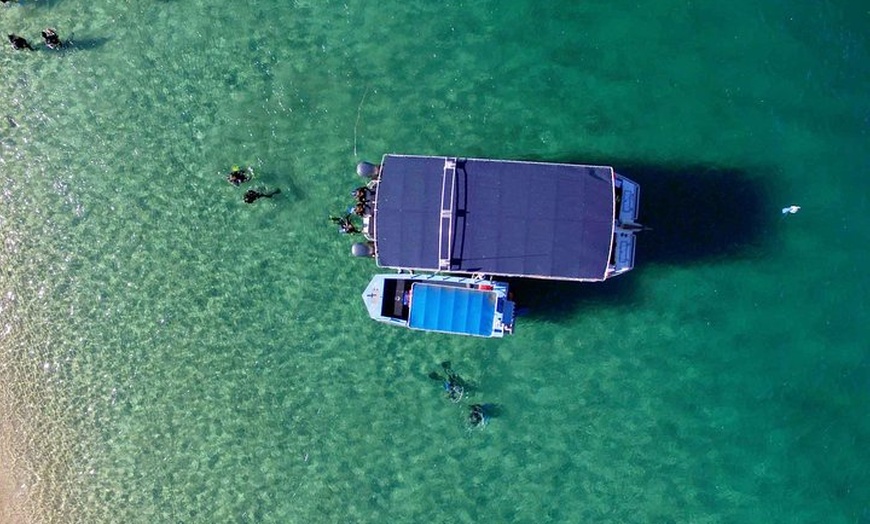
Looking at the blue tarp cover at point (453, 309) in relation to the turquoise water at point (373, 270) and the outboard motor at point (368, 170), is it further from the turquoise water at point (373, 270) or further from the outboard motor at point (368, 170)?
the outboard motor at point (368, 170)


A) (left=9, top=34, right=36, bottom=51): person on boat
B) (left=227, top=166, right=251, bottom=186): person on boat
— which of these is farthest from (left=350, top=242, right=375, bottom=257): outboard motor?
(left=9, top=34, right=36, bottom=51): person on boat

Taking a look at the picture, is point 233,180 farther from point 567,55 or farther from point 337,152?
point 567,55

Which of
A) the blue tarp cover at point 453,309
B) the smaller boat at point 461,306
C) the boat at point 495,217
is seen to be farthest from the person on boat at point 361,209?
the blue tarp cover at point 453,309

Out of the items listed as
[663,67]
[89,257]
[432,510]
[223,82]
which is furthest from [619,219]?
[89,257]

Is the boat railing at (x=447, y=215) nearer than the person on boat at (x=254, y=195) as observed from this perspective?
Yes

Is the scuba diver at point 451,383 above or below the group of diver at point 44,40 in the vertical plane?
below

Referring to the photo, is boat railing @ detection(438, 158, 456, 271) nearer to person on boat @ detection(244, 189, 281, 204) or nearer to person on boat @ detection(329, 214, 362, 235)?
person on boat @ detection(329, 214, 362, 235)

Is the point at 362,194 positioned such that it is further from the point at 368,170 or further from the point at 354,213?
the point at 354,213
